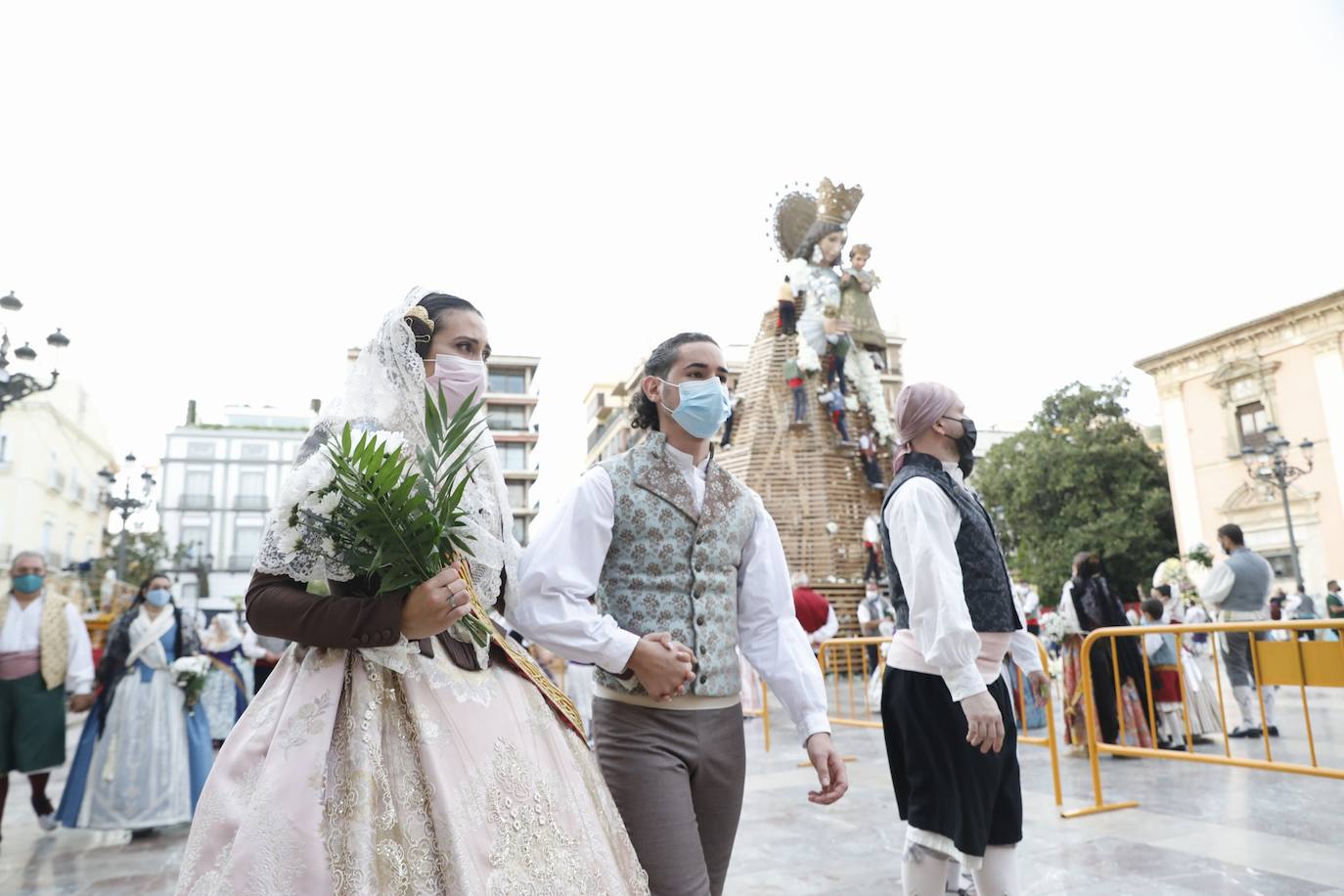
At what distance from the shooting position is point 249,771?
1.52 metres

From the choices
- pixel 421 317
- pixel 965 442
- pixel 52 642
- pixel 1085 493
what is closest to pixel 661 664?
pixel 421 317

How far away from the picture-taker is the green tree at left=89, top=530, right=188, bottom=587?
2853 centimetres

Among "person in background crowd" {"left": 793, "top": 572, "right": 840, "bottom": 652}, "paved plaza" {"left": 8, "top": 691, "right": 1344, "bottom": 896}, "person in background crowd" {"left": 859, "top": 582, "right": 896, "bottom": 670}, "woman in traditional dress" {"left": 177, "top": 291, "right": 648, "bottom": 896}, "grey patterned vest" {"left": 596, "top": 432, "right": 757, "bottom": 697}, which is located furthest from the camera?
"person in background crowd" {"left": 859, "top": 582, "right": 896, "bottom": 670}

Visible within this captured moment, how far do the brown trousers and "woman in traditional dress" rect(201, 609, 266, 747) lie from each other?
6.11m

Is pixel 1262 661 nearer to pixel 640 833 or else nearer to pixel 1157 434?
pixel 640 833

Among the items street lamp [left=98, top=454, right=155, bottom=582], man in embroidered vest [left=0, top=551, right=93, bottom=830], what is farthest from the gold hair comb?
street lamp [left=98, top=454, right=155, bottom=582]

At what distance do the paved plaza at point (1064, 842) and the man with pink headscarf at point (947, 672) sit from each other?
1266 mm

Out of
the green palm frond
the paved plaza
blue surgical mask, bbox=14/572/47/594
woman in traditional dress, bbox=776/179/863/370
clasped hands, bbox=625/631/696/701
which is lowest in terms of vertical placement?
the paved plaza

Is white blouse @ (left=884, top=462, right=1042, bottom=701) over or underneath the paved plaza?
over

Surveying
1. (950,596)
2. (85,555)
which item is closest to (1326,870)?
(950,596)

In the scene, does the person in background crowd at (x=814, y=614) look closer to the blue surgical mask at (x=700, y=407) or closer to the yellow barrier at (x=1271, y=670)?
the yellow barrier at (x=1271, y=670)

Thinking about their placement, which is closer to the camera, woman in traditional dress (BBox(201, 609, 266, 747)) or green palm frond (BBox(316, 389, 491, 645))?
green palm frond (BBox(316, 389, 491, 645))

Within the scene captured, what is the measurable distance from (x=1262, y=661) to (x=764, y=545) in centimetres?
447

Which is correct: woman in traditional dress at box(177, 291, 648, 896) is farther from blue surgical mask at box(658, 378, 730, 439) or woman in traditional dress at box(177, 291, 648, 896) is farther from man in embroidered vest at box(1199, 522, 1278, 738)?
man in embroidered vest at box(1199, 522, 1278, 738)
